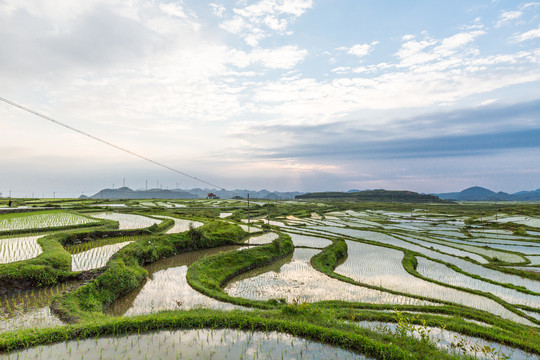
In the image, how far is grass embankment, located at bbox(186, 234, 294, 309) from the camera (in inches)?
425

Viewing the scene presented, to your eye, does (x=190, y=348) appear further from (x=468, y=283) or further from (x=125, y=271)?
(x=468, y=283)

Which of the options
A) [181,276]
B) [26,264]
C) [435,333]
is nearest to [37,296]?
[26,264]

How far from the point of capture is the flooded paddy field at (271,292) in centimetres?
679

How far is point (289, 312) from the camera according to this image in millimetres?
8414

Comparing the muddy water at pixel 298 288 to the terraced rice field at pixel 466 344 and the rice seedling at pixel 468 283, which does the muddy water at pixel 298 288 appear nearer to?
the terraced rice field at pixel 466 344

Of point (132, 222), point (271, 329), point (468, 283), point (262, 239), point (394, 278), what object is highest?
point (132, 222)

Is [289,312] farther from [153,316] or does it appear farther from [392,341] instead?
[153,316]

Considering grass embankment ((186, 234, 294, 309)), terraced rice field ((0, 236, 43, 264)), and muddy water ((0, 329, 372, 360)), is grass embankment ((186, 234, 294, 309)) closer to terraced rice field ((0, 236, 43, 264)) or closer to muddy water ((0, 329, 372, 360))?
muddy water ((0, 329, 372, 360))

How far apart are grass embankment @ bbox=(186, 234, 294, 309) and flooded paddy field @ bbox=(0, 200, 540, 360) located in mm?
90

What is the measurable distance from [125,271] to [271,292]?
6.61 meters

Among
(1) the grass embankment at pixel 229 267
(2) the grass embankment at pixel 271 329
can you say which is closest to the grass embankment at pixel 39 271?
(2) the grass embankment at pixel 271 329

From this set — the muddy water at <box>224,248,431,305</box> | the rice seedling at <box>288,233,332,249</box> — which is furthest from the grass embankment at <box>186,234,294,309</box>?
the rice seedling at <box>288,233,332,249</box>

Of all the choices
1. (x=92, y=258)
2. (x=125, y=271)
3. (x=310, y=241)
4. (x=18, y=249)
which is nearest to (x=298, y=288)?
(x=125, y=271)

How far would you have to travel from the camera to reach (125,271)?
39.2ft
